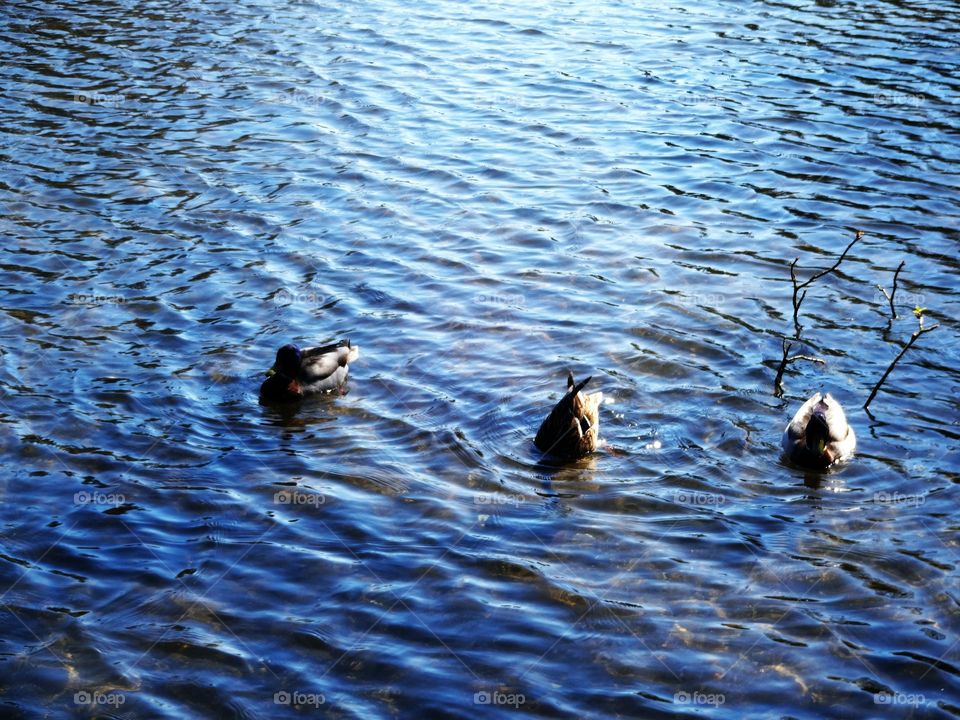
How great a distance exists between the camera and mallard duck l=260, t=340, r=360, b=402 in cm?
1030

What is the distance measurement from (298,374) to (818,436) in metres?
4.63

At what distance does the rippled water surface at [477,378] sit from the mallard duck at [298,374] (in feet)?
0.62

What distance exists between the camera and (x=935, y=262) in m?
12.7

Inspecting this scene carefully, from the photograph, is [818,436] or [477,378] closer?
[818,436]

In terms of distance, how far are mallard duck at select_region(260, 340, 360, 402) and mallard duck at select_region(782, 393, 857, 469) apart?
4164 millimetres

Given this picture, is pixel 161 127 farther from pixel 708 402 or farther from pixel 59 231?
pixel 708 402

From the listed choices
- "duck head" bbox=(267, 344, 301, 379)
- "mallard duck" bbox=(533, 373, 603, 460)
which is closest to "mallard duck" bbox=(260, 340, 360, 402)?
"duck head" bbox=(267, 344, 301, 379)

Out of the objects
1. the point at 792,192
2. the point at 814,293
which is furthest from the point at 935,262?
the point at 792,192

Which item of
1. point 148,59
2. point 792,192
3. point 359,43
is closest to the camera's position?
point 792,192

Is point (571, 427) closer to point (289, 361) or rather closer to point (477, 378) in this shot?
point (477, 378)

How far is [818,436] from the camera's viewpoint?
9.02 m

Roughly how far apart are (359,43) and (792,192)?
1044cm

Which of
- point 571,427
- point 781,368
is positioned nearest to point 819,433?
point 781,368

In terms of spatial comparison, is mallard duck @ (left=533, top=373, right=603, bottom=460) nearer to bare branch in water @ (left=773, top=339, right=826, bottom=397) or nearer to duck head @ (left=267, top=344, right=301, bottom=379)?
bare branch in water @ (left=773, top=339, right=826, bottom=397)
